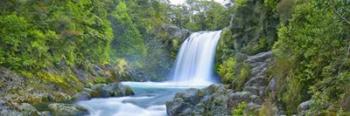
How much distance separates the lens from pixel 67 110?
36.3ft

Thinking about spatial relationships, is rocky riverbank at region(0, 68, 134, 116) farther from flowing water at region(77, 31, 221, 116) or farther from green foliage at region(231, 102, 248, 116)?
green foliage at region(231, 102, 248, 116)

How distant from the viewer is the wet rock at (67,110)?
10.9 meters

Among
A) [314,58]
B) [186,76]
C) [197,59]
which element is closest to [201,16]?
[197,59]

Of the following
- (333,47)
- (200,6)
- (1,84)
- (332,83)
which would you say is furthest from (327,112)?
(200,6)

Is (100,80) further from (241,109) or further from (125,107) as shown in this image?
(241,109)

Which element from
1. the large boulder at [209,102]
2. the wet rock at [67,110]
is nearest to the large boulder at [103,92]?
the wet rock at [67,110]

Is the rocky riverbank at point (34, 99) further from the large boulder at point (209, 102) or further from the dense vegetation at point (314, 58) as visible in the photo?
the dense vegetation at point (314, 58)

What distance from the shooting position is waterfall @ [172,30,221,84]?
2439 centimetres

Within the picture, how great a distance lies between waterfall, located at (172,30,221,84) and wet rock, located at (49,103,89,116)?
12604 millimetres

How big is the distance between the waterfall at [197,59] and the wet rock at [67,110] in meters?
12.6

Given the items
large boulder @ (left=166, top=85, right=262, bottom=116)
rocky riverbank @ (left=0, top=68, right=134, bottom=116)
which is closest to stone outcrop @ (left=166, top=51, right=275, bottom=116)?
large boulder @ (left=166, top=85, right=262, bottom=116)

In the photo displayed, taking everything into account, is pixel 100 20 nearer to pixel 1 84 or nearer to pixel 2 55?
pixel 2 55

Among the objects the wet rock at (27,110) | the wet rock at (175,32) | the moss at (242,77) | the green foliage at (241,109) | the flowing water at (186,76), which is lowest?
the flowing water at (186,76)

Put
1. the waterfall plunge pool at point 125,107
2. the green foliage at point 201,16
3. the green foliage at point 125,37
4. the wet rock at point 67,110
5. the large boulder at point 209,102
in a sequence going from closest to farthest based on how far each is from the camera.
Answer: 1. the large boulder at point 209,102
2. the wet rock at point 67,110
3. the waterfall plunge pool at point 125,107
4. the green foliage at point 125,37
5. the green foliage at point 201,16
